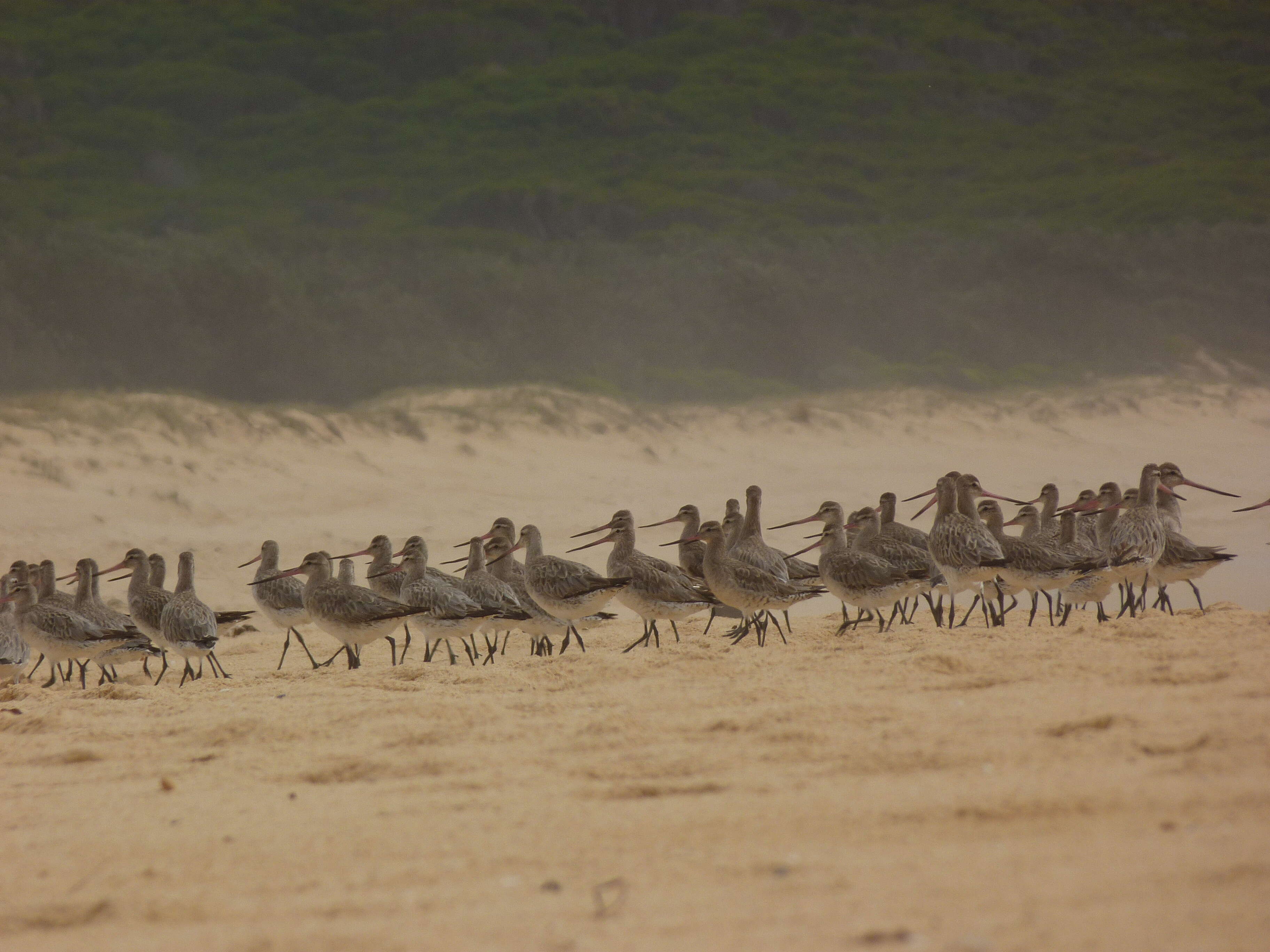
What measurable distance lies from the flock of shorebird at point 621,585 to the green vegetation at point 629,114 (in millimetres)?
16266

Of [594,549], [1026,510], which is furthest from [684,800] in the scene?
[594,549]

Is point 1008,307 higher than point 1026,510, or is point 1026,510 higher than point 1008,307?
point 1008,307

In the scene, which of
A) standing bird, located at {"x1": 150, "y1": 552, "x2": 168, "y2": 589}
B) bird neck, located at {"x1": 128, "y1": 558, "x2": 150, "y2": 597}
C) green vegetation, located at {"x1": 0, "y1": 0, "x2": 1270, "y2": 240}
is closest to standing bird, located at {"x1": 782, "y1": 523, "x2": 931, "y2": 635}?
bird neck, located at {"x1": 128, "y1": 558, "x2": 150, "y2": 597}

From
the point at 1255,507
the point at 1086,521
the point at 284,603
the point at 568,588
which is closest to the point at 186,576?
the point at 284,603

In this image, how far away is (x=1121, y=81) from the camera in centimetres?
3584

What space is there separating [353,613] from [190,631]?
1.12m

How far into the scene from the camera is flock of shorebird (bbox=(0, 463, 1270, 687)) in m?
8.90

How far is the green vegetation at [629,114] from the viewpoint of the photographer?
27.3 metres

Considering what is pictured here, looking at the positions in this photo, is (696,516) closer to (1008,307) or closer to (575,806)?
(575,806)

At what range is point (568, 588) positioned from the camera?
354 inches

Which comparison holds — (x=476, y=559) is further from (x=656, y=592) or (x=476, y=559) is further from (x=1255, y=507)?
(x=1255, y=507)

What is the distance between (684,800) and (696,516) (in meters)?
6.58

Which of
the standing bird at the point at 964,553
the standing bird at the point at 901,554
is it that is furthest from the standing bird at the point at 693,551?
the standing bird at the point at 964,553

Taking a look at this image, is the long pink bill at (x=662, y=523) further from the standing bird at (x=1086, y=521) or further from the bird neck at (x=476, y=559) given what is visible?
the standing bird at (x=1086, y=521)
